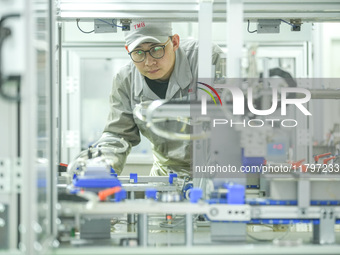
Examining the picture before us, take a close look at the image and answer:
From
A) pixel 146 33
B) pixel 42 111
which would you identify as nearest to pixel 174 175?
pixel 146 33

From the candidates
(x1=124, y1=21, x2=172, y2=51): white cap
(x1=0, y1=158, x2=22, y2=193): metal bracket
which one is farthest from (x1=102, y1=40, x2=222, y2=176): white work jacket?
(x1=0, y1=158, x2=22, y2=193): metal bracket

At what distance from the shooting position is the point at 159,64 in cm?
290

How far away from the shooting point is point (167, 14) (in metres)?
2.35

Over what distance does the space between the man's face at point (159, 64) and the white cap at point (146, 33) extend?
0.06 m

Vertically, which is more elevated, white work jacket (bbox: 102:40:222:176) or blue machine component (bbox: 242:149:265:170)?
white work jacket (bbox: 102:40:222:176)

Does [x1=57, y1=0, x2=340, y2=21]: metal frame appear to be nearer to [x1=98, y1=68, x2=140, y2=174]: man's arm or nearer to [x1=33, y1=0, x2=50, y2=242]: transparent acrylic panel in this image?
[x1=33, y1=0, x2=50, y2=242]: transparent acrylic panel

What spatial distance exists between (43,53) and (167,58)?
132 centimetres

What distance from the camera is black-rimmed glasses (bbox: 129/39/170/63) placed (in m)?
2.75

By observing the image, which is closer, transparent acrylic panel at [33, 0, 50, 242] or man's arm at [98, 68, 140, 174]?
transparent acrylic panel at [33, 0, 50, 242]

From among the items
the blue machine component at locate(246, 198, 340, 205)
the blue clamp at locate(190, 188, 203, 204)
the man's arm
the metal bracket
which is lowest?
the blue machine component at locate(246, 198, 340, 205)

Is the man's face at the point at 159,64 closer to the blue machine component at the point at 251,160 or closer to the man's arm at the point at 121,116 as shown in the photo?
the man's arm at the point at 121,116

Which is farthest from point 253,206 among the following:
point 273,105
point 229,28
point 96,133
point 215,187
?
point 96,133

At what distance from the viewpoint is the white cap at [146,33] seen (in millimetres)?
2682

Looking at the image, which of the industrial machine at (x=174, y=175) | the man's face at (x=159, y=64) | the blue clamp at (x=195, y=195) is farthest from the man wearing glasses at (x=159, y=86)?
the blue clamp at (x=195, y=195)
